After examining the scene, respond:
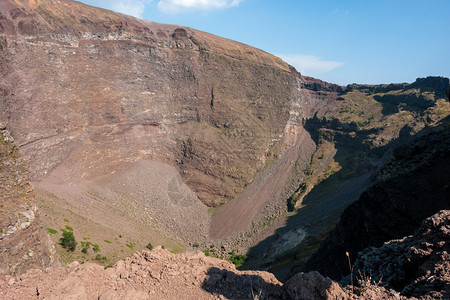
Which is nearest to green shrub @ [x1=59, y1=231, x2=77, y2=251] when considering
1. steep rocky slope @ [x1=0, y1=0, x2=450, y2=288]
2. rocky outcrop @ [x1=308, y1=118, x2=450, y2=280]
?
steep rocky slope @ [x1=0, y1=0, x2=450, y2=288]

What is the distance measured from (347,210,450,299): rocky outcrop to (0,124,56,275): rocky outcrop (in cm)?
1250

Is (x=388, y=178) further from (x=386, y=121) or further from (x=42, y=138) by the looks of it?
(x=42, y=138)

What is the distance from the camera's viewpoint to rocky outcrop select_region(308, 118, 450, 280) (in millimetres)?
15531

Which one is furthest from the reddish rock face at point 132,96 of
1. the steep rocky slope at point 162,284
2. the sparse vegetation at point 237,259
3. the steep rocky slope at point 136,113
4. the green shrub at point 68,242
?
the steep rocky slope at point 162,284

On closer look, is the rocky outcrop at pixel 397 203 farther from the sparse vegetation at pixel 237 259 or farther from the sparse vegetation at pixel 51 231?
the sparse vegetation at pixel 51 231

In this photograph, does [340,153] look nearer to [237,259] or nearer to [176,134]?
[237,259]

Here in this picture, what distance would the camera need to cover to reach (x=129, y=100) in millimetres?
46406

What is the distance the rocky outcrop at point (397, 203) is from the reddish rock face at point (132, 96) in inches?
1121

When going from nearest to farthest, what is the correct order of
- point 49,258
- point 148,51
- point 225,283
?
point 225,283 < point 49,258 < point 148,51

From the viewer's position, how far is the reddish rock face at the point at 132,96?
1470 inches

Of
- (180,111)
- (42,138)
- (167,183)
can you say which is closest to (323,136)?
(180,111)

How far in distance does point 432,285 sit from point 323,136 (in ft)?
181

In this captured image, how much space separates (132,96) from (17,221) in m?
38.4

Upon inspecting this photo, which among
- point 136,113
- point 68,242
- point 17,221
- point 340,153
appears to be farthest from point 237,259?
point 340,153
